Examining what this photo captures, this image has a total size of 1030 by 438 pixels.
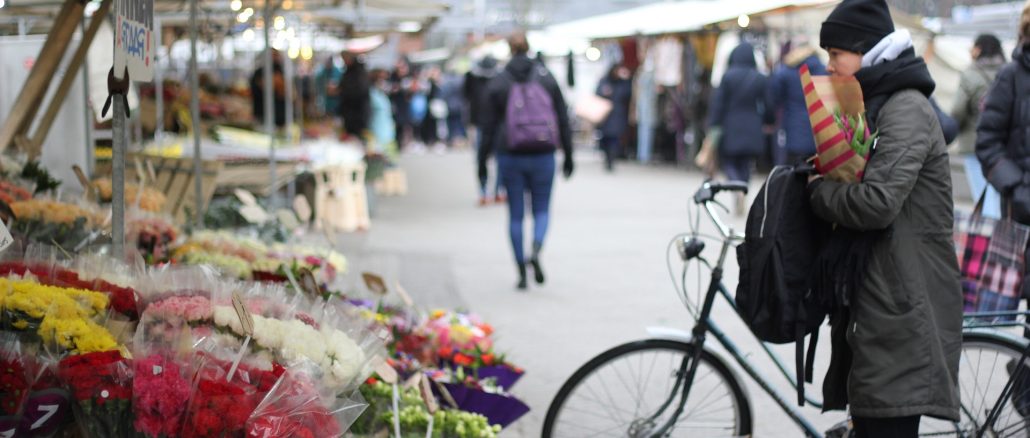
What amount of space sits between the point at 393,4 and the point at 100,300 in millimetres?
8474

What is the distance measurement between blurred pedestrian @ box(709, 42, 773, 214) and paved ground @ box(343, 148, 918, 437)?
66 cm

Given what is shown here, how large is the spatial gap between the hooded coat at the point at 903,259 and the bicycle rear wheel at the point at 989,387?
68cm

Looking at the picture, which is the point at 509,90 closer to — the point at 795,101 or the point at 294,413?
the point at 795,101

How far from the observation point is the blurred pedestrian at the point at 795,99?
12.5m

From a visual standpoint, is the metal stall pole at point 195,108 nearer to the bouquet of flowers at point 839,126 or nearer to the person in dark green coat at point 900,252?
the bouquet of flowers at point 839,126

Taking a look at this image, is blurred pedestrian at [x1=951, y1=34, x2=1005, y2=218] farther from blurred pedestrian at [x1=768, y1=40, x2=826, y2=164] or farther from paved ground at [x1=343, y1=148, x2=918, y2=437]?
blurred pedestrian at [x1=768, y1=40, x2=826, y2=164]

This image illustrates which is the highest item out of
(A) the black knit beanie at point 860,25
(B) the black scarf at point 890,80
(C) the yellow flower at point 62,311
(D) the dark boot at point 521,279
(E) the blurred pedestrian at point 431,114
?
(A) the black knit beanie at point 860,25

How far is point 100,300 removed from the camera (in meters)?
3.40

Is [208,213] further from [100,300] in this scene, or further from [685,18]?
[685,18]

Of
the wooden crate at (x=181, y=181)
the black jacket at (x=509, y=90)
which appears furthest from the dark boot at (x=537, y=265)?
the wooden crate at (x=181, y=181)

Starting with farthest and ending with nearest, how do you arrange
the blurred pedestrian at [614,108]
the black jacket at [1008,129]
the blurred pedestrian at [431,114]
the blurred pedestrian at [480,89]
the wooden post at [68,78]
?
the blurred pedestrian at [431,114], the blurred pedestrian at [614,108], the blurred pedestrian at [480,89], the wooden post at [68,78], the black jacket at [1008,129]

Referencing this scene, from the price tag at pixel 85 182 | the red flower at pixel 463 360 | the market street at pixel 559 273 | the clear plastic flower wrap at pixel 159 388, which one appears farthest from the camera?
the market street at pixel 559 273

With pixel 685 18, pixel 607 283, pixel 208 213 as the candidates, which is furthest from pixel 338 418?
pixel 685 18

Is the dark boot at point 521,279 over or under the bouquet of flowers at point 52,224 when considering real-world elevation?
under
